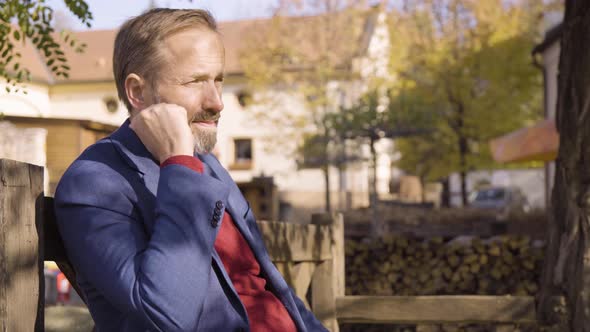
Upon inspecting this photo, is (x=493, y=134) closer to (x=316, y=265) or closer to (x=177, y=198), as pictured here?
(x=316, y=265)

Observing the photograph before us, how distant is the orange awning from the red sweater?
9.45 meters

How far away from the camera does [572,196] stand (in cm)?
455

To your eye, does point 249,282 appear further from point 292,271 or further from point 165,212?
point 292,271

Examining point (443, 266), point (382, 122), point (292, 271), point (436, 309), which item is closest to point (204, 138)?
point (292, 271)

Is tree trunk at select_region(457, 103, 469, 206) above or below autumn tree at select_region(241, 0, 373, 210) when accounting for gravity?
below

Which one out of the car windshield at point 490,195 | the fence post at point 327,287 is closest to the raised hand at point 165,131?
the fence post at point 327,287

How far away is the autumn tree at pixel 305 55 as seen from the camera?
103 feet

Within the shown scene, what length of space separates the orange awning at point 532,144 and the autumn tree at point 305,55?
18171 millimetres

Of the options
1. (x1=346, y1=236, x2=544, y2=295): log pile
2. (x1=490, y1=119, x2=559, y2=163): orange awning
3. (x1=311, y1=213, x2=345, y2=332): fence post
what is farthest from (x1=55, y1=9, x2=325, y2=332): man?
(x1=490, y1=119, x2=559, y2=163): orange awning

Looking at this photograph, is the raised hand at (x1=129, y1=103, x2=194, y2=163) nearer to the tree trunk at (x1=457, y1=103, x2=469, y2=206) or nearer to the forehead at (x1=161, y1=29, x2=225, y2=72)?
the forehead at (x1=161, y1=29, x2=225, y2=72)

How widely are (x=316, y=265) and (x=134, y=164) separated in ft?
7.27

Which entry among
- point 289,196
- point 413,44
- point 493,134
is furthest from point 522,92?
point 289,196

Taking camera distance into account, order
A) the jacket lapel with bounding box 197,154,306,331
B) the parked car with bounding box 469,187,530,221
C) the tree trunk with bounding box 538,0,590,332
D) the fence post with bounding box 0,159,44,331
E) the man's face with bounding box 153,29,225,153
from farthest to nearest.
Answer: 1. the parked car with bounding box 469,187,530,221
2. the tree trunk with bounding box 538,0,590,332
3. the jacket lapel with bounding box 197,154,306,331
4. the man's face with bounding box 153,29,225,153
5. the fence post with bounding box 0,159,44,331

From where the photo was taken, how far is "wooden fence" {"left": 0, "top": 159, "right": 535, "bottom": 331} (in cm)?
173
